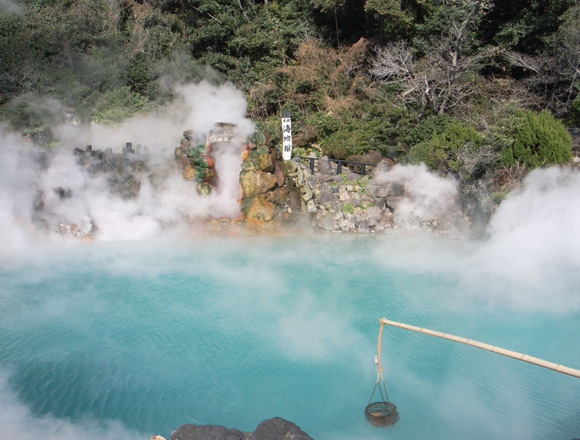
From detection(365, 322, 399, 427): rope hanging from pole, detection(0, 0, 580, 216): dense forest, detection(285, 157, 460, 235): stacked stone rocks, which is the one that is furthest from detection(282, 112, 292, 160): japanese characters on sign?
detection(365, 322, 399, 427): rope hanging from pole

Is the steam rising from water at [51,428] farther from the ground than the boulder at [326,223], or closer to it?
closer to it

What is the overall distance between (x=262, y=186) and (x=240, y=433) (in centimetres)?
734

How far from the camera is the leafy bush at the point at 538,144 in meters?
9.59

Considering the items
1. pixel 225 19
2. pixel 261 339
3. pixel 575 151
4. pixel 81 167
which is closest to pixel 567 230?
pixel 575 151

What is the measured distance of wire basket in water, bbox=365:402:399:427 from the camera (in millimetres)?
4441

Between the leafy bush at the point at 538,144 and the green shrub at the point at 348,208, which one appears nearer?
the leafy bush at the point at 538,144

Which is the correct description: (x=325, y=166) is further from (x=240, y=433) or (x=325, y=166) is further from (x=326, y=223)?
(x=240, y=433)

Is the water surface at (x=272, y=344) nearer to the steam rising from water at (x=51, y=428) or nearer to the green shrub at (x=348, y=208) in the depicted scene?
the steam rising from water at (x=51, y=428)

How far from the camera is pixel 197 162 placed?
10.7 m

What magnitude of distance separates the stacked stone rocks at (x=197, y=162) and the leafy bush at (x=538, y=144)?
21.9 ft

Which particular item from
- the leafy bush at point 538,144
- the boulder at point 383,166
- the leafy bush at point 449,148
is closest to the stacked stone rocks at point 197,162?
the boulder at point 383,166

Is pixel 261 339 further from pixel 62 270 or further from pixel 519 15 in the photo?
pixel 519 15

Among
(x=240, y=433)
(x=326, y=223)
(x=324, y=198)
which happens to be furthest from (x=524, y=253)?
(x=240, y=433)

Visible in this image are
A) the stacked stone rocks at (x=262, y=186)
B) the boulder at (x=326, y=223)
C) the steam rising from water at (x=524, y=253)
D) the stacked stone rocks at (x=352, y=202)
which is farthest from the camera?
the stacked stone rocks at (x=352, y=202)
